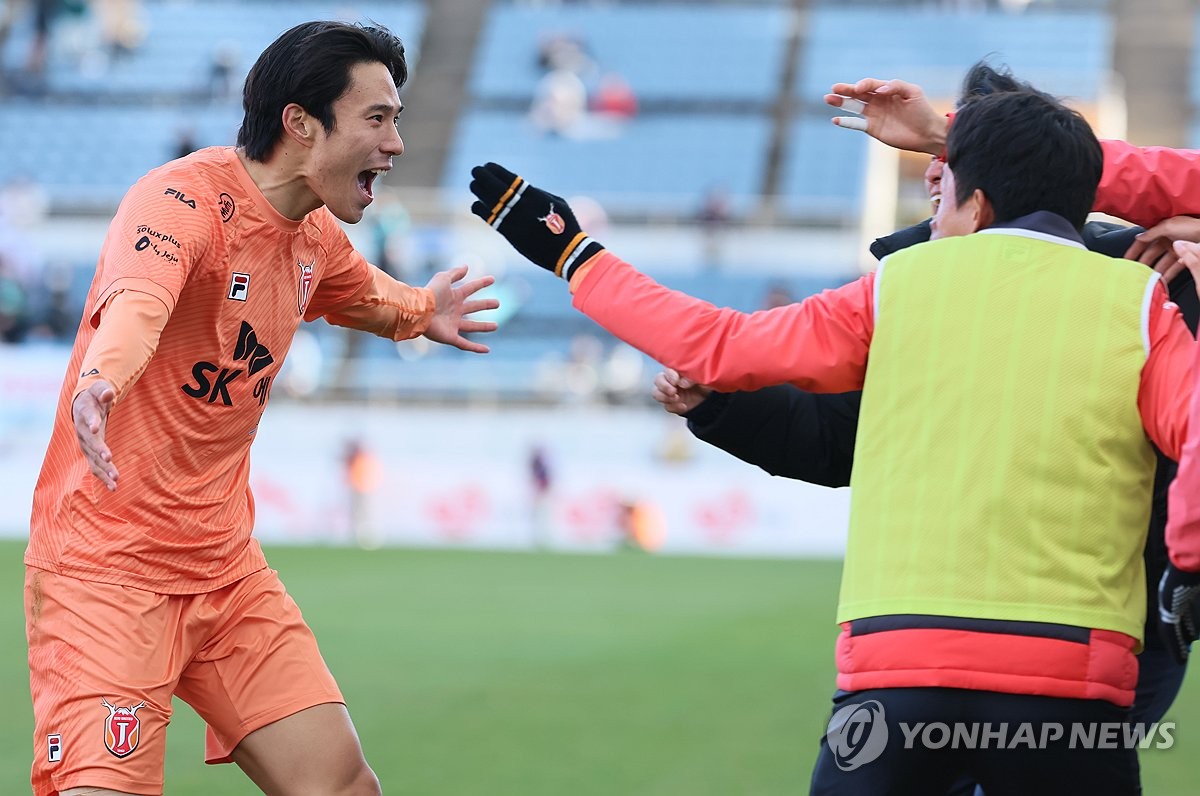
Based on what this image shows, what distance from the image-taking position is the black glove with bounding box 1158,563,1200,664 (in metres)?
2.85

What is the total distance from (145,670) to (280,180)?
4.22 ft

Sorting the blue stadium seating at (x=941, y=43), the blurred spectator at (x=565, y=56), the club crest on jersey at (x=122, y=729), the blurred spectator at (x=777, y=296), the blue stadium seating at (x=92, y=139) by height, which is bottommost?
the club crest on jersey at (x=122, y=729)

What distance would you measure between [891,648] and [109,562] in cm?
199

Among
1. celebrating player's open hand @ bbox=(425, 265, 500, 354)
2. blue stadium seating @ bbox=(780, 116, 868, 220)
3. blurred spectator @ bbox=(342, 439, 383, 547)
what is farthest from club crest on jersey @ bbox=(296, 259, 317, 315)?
blue stadium seating @ bbox=(780, 116, 868, 220)

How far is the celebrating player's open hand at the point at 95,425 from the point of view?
3223 mm

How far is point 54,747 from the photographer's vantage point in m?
A: 3.61

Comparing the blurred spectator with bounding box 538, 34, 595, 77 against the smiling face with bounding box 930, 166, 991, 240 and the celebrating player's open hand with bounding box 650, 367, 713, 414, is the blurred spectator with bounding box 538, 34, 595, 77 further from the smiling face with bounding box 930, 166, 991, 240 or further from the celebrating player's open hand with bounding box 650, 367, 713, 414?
the smiling face with bounding box 930, 166, 991, 240

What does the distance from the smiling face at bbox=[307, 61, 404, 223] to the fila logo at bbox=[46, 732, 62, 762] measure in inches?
57.8

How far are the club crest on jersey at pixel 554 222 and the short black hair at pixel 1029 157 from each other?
33.1 inches

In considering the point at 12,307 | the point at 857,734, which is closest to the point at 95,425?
the point at 857,734

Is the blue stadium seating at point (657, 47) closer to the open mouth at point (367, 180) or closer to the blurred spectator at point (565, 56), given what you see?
the blurred spectator at point (565, 56)

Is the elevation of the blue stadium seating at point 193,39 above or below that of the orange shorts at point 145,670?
above

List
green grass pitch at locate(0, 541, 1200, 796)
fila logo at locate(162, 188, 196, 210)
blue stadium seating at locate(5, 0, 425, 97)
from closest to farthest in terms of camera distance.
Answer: fila logo at locate(162, 188, 196, 210)
green grass pitch at locate(0, 541, 1200, 796)
blue stadium seating at locate(5, 0, 425, 97)

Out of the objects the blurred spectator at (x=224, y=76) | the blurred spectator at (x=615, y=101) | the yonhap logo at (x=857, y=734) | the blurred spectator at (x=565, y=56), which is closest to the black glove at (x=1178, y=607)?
the yonhap logo at (x=857, y=734)
